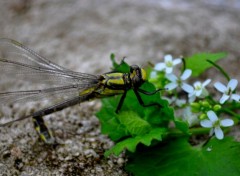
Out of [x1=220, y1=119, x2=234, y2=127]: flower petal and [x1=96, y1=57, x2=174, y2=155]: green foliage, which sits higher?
[x1=96, y1=57, x2=174, y2=155]: green foliage

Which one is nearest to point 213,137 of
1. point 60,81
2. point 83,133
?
point 83,133

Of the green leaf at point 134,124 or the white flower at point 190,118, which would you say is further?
the white flower at point 190,118

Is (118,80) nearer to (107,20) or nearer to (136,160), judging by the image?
(136,160)

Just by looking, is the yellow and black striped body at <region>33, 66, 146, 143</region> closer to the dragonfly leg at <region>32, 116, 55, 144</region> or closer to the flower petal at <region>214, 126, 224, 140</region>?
the dragonfly leg at <region>32, 116, 55, 144</region>

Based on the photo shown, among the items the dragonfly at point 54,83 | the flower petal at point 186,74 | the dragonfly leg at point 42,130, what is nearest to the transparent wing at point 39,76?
the dragonfly at point 54,83

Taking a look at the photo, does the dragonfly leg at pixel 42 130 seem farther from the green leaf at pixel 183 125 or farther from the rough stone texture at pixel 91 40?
the green leaf at pixel 183 125

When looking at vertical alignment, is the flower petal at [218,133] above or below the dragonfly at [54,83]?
below

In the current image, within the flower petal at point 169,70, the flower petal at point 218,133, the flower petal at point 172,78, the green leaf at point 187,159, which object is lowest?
the green leaf at point 187,159

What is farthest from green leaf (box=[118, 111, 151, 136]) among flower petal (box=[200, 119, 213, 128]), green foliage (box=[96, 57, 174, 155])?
flower petal (box=[200, 119, 213, 128])
